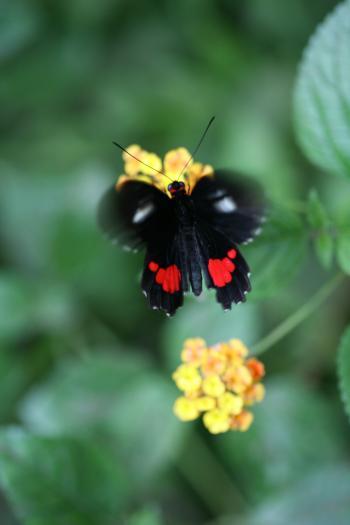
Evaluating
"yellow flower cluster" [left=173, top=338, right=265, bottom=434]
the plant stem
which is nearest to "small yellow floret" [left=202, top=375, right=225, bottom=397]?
"yellow flower cluster" [left=173, top=338, right=265, bottom=434]

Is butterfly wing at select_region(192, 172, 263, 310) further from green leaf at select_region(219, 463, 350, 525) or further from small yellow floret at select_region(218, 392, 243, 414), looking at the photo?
green leaf at select_region(219, 463, 350, 525)

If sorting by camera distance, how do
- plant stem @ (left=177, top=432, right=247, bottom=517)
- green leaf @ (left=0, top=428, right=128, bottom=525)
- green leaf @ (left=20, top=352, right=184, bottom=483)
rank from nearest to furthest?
green leaf @ (left=0, top=428, right=128, bottom=525) < green leaf @ (left=20, top=352, right=184, bottom=483) < plant stem @ (left=177, top=432, right=247, bottom=517)

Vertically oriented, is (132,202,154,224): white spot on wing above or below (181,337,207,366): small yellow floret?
above

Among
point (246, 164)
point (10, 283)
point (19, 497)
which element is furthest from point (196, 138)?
point (19, 497)

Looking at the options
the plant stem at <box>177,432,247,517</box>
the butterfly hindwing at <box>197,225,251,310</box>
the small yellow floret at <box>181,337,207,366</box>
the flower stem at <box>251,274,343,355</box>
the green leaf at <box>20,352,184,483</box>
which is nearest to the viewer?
the butterfly hindwing at <box>197,225,251,310</box>

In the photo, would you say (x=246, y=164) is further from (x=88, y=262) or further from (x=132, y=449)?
(x=132, y=449)

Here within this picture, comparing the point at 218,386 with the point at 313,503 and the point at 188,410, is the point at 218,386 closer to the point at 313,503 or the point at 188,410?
the point at 188,410

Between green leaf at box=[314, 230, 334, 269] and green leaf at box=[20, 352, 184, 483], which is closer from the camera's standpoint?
green leaf at box=[314, 230, 334, 269]
